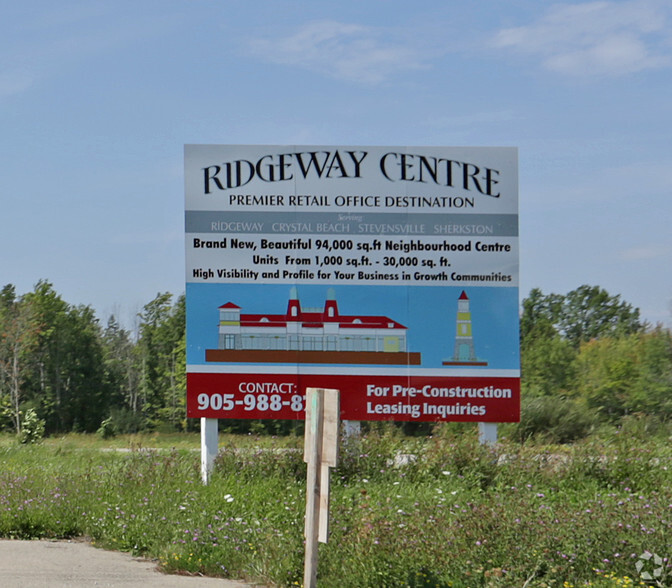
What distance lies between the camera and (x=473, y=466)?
1106 centimetres

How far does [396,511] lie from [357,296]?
162 inches

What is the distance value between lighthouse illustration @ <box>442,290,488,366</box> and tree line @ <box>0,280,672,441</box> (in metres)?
16.6

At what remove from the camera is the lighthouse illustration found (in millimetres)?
12266

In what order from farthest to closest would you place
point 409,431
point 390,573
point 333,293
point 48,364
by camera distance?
point 48,364
point 409,431
point 333,293
point 390,573

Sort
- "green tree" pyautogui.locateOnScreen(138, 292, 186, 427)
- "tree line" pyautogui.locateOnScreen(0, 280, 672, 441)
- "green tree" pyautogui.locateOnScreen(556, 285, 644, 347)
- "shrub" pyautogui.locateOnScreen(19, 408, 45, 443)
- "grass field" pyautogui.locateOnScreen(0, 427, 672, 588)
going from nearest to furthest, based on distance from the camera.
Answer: "grass field" pyautogui.locateOnScreen(0, 427, 672, 588)
"shrub" pyautogui.locateOnScreen(19, 408, 45, 443)
"tree line" pyautogui.locateOnScreen(0, 280, 672, 441)
"green tree" pyautogui.locateOnScreen(138, 292, 186, 427)
"green tree" pyautogui.locateOnScreen(556, 285, 644, 347)

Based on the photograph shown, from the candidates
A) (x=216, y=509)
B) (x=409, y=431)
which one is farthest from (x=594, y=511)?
(x=409, y=431)

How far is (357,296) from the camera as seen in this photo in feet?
40.3

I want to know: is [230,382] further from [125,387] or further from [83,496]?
[125,387]

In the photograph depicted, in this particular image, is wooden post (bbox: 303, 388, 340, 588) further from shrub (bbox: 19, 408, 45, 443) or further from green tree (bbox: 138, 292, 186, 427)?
green tree (bbox: 138, 292, 186, 427)

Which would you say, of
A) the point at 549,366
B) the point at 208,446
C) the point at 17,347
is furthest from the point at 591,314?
the point at 208,446

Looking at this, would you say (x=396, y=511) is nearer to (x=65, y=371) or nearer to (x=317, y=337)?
(x=317, y=337)

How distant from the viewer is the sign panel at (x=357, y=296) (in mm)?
12250

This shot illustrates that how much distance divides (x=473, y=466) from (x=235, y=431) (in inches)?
770

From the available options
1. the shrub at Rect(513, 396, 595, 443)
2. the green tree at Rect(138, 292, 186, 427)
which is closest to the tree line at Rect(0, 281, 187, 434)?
the green tree at Rect(138, 292, 186, 427)
